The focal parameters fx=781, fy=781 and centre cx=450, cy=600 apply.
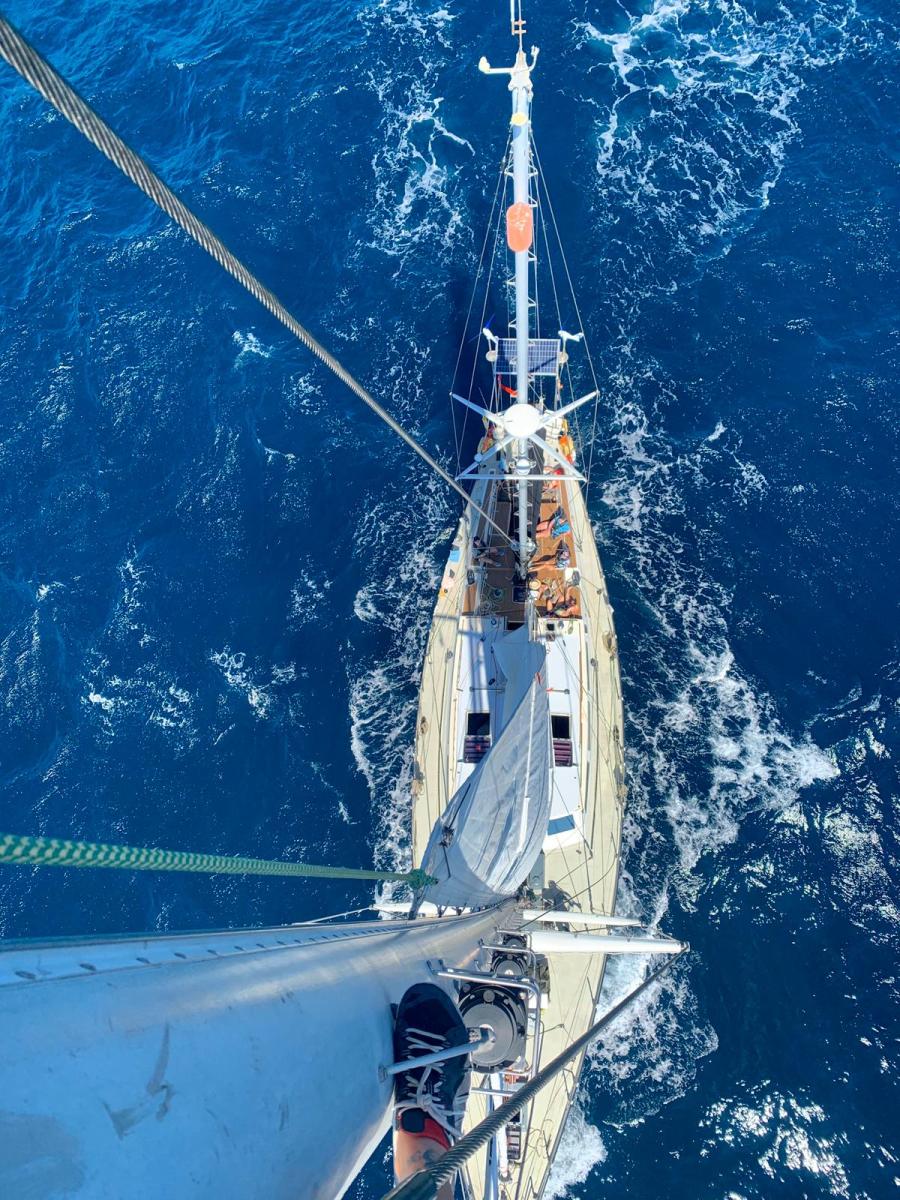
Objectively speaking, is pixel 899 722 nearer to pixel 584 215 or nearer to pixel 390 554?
pixel 390 554

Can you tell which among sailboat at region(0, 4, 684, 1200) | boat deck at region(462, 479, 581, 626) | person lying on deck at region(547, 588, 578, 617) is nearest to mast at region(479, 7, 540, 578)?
sailboat at region(0, 4, 684, 1200)

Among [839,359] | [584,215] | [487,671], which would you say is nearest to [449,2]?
[584,215]

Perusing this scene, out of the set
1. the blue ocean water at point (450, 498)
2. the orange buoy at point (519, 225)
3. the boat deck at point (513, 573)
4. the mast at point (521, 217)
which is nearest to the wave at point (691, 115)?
the blue ocean water at point (450, 498)

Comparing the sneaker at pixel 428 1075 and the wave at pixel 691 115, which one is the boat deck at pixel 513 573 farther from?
the sneaker at pixel 428 1075

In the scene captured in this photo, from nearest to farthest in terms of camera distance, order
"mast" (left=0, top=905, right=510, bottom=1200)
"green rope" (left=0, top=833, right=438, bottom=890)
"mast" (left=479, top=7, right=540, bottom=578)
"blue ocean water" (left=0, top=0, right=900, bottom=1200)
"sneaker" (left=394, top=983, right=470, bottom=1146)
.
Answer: "mast" (left=0, top=905, right=510, bottom=1200) < "green rope" (left=0, top=833, right=438, bottom=890) < "sneaker" (left=394, top=983, right=470, bottom=1146) < "mast" (left=479, top=7, right=540, bottom=578) < "blue ocean water" (left=0, top=0, right=900, bottom=1200)

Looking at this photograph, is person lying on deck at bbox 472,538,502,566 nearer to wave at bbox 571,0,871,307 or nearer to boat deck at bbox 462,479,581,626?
boat deck at bbox 462,479,581,626

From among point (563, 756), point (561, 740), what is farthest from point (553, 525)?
point (563, 756)
